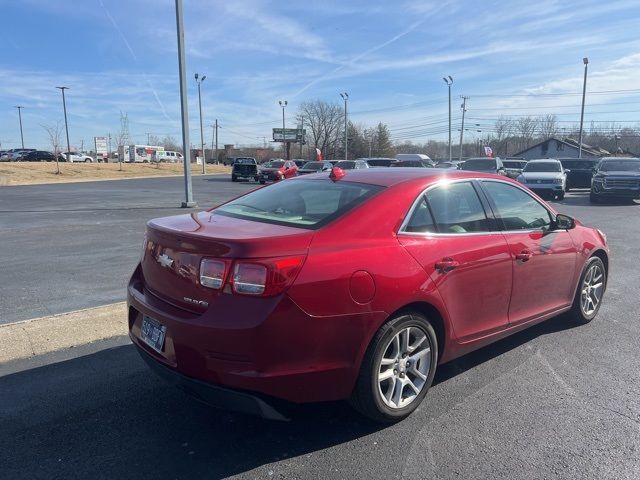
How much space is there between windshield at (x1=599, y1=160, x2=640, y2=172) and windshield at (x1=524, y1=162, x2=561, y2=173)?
1.67 metres

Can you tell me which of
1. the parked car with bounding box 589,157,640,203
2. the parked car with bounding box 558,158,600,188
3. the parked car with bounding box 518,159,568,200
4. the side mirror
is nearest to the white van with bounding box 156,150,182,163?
the parked car with bounding box 558,158,600,188

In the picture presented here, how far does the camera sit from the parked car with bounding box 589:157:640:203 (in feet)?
61.6

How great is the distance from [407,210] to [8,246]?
8637mm

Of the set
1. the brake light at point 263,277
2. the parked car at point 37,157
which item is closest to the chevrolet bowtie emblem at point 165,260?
the brake light at point 263,277

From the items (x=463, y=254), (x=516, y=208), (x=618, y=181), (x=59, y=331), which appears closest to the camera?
(x=463, y=254)

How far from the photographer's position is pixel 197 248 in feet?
9.45

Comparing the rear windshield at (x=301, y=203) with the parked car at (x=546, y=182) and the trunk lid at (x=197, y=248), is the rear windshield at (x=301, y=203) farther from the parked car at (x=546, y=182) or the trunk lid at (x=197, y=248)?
the parked car at (x=546, y=182)

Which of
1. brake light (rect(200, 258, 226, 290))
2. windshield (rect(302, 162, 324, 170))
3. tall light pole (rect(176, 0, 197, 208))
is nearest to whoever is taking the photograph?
brake light (rect(200, 258, 226, 290))

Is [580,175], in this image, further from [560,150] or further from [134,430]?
[560,150]

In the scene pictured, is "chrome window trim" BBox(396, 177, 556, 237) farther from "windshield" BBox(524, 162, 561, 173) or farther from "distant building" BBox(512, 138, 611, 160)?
"distant building" BBox(512, 138, 611, 160)

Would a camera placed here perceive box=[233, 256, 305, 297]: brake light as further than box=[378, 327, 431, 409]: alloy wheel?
No

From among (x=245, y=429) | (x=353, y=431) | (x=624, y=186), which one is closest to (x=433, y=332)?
(x=353, y=431)

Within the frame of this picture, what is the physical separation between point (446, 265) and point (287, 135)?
8663 cm

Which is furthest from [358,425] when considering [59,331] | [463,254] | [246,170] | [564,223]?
[246,170]
